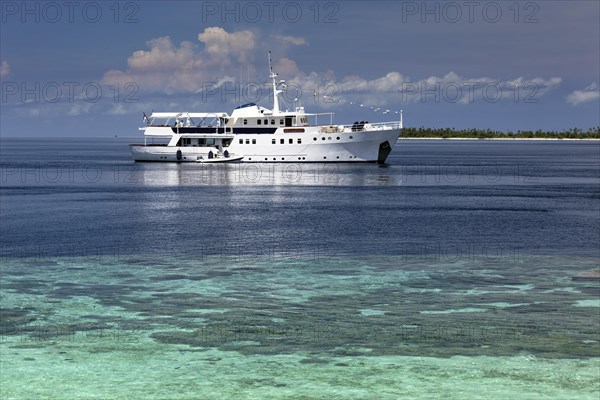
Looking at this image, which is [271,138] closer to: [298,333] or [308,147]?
[308,147]

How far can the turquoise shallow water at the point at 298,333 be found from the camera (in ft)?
50.6

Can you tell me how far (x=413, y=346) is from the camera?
58.8 feet

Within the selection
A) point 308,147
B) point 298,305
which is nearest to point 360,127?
point 308,147

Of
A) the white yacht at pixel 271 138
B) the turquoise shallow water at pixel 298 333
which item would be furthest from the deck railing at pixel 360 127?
the turquoise shallow water at pixel 298 333

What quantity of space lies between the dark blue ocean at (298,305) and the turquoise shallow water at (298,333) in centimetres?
6

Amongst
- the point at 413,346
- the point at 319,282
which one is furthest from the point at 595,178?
the point at 413,346

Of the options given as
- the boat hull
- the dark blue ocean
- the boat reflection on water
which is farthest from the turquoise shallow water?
the boat hull

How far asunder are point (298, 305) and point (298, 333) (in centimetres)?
349

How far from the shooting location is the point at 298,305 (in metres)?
22.7

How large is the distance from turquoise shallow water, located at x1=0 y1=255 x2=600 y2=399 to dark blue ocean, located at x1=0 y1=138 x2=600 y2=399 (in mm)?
63

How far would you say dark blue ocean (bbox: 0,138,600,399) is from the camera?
620 inches

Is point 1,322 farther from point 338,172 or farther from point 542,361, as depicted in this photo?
point 338,172

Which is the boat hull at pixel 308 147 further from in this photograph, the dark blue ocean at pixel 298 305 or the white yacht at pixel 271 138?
the dark blue ocean at pixel 298 305

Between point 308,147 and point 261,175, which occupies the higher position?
point 308,147
